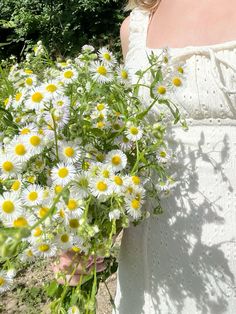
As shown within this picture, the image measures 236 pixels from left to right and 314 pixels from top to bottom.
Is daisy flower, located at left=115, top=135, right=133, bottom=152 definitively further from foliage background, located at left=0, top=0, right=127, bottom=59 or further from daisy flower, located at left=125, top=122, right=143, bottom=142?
foliage background, located at left=0, top=0, right=127, bottom=59

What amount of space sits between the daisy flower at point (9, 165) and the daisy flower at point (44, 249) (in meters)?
0.12

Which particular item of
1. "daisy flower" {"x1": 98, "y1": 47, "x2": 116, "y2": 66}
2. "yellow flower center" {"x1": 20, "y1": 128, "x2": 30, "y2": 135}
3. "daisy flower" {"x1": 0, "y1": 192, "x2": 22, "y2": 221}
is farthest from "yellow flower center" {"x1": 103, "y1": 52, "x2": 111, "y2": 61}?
"daisy flower" {"x1": 0, "y1": 192, "x2": 22, "y2": 221}

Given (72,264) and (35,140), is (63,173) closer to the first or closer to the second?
(35,140)

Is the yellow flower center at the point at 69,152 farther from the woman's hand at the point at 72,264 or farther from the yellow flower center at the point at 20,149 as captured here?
the woman's hand at the point at 72,264

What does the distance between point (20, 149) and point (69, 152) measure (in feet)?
0.26

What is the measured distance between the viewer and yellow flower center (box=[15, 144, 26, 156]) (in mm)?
781

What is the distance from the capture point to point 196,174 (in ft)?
3.28

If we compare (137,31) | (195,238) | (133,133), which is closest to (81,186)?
(133,133)

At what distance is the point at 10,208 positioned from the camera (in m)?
0.75

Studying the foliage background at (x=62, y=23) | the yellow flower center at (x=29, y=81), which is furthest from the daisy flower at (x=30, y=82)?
the foliage background at (x=62, y=23)

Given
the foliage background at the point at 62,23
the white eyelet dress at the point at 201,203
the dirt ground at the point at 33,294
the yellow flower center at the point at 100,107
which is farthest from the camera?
the foliage background at the point at 62,23

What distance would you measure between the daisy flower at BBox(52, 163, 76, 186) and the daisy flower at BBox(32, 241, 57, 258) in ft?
0.32

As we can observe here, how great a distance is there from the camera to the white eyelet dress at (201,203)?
97cm

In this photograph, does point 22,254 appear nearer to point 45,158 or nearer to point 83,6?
point 45,158
